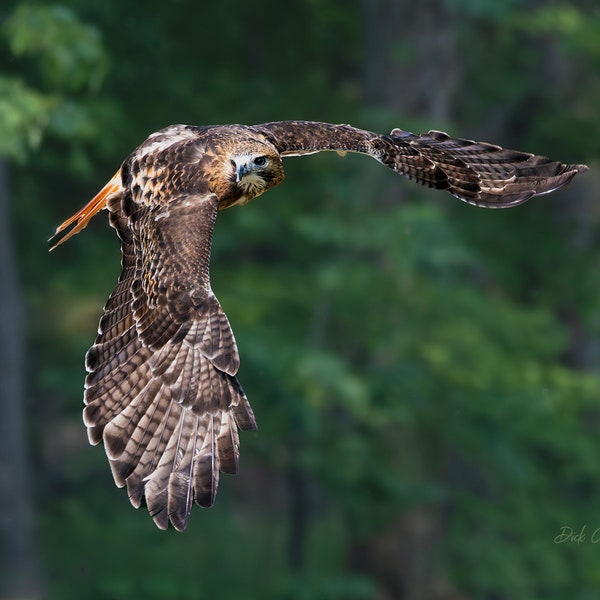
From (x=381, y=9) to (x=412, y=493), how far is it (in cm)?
553

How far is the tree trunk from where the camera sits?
14.6m

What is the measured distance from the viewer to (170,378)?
19.1 feet

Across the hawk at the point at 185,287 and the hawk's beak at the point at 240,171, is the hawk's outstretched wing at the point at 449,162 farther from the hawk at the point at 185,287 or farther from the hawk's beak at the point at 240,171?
the hawk's beak at the point at 240,171

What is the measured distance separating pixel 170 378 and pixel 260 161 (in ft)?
4.53

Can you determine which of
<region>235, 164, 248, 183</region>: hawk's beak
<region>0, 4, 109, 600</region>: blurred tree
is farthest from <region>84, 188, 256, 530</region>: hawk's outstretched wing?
<region>0, 4, 109, 600</region>: blurred tree

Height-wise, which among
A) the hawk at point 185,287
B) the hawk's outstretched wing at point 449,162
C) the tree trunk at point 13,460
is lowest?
the tree trunk at point 13,460

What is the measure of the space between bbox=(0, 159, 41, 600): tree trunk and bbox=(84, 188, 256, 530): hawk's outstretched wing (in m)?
8.44

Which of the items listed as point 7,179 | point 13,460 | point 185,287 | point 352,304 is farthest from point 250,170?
point 7,179

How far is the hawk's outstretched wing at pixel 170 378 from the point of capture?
5.45 meters

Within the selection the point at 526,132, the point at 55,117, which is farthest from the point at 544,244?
the point at 55,117

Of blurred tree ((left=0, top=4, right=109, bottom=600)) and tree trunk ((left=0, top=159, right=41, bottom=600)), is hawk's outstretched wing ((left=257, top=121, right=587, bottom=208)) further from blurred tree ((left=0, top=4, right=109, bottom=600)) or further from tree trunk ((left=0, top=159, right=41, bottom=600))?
tree trunk ((left=0, top=159, right=41, bottom=600))

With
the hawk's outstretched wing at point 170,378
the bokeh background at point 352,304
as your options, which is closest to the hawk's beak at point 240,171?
the hawk's outstretched wing at point 170,378

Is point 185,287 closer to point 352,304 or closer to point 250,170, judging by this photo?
point 250,170

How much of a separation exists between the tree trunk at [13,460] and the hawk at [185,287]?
7898 millimetres
